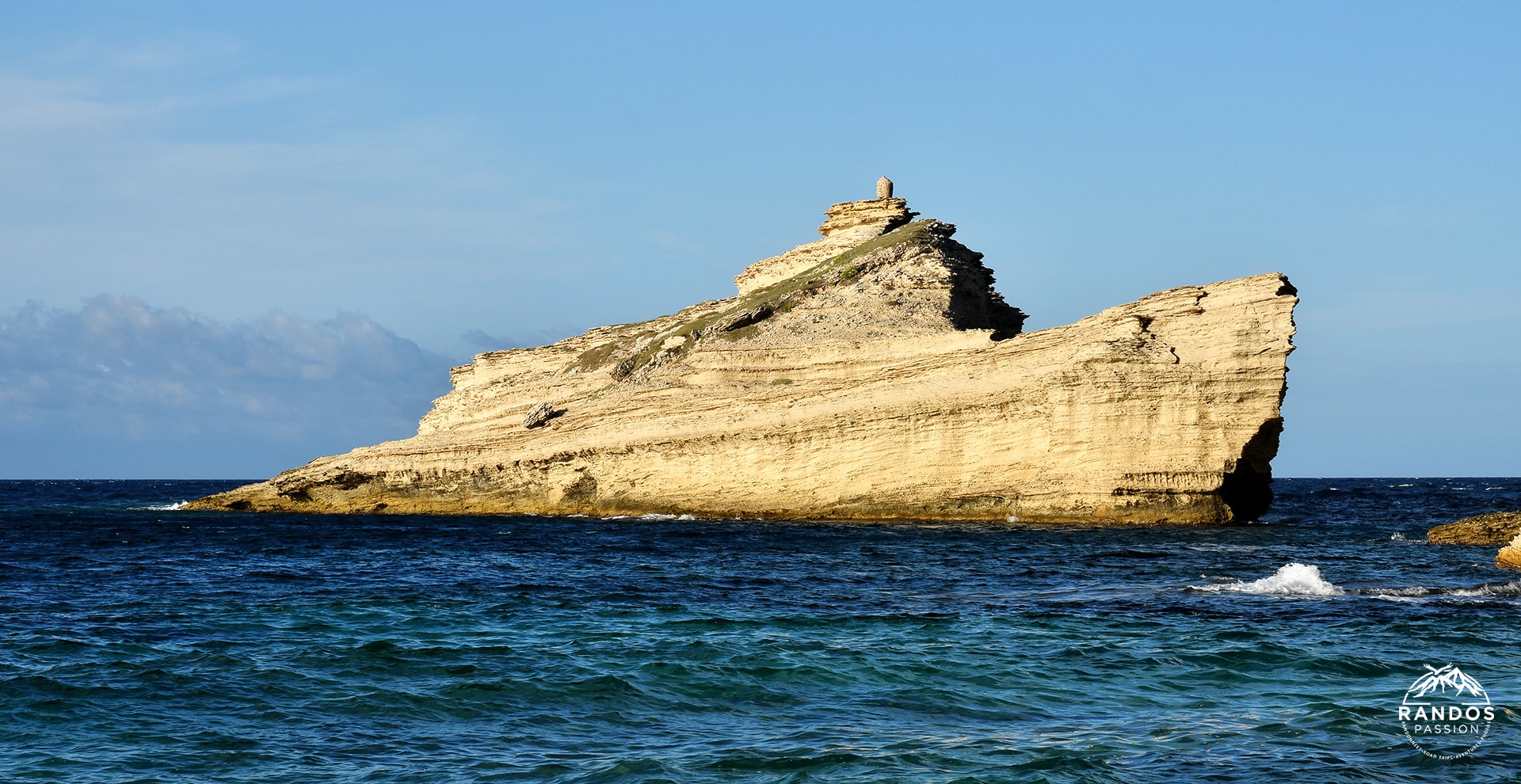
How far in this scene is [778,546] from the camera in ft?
105

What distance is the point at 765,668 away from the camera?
1597 centimetres

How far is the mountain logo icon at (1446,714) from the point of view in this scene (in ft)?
39.8

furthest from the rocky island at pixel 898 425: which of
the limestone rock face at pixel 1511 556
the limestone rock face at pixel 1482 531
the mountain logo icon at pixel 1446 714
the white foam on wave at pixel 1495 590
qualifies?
the mountain logo icon at pixel 1446 714

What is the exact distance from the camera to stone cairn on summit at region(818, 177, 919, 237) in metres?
64.2

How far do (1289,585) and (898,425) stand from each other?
1711 centimetres

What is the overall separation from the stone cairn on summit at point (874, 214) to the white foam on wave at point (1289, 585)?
4147 cm

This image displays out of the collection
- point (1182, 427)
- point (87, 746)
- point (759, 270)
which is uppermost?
point (759, 270)

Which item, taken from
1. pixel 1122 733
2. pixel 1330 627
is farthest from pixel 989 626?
pixel 1122 733

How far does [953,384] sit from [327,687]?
2607 centimetres

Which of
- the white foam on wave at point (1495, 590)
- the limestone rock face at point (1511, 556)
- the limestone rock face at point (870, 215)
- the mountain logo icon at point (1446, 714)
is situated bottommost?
the mountain logo icon at point (1446, 714)

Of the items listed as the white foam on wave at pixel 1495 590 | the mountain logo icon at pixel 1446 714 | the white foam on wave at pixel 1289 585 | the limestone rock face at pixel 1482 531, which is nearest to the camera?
the mountain logo icon at pixel 1446 714

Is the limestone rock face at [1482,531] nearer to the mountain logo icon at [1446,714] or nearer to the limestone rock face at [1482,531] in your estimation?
the limestone rock face at [1482,531]

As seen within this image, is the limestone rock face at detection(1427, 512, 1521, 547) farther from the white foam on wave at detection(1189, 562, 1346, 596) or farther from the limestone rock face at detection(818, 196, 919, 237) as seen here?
the limestone rock face at detection(818, 196, 919, 237)

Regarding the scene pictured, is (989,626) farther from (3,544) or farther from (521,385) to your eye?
(521,385)
